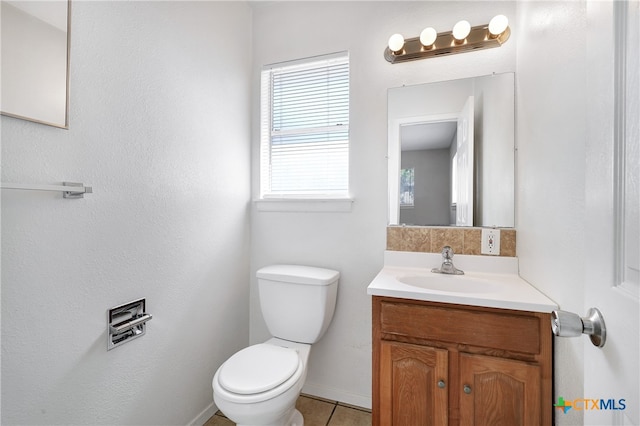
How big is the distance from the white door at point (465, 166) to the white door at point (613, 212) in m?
1.09

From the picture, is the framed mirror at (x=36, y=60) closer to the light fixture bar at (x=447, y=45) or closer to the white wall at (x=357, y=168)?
the white wall at (x=357, y=168)

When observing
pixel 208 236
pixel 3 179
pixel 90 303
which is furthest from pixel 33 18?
pixel 208 236

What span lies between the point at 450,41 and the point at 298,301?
66.2 inches

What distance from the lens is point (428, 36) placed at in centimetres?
157

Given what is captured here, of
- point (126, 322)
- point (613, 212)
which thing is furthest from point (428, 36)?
point (126, 322)

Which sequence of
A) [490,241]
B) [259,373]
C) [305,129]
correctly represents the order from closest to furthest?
[259,373], [490,241], [305,129]

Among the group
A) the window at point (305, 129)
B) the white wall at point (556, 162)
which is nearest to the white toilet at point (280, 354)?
the window at point (305, 129)

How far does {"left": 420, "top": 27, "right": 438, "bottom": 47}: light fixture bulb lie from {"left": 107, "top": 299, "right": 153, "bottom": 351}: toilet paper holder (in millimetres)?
1934

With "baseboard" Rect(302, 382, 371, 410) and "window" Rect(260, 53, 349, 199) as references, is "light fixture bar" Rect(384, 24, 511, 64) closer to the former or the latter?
"window" Rect(260, 53, 349, 199)

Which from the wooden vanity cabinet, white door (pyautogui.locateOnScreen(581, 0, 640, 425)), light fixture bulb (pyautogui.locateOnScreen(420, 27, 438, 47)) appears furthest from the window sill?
white door (pyautogui.locateOnScreen(581, 0, 640, 425))

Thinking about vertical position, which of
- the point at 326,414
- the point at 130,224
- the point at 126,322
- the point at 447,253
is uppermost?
the point at 130,224

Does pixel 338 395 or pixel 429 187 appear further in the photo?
pixel 338 395

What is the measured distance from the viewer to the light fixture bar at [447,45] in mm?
1519

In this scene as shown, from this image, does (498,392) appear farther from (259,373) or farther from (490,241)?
(259,373)
